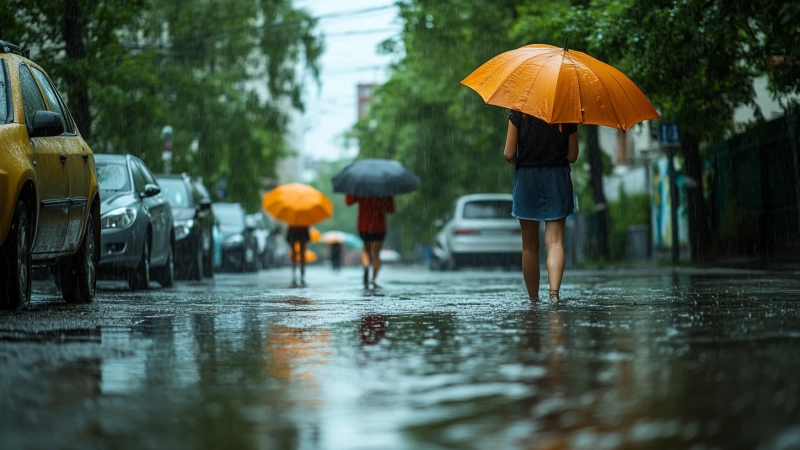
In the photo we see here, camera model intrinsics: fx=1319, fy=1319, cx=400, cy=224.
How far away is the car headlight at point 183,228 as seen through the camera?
61.9ft

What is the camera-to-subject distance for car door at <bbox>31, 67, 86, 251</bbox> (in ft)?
32.6

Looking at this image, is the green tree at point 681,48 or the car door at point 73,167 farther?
the green tree at point 681,48

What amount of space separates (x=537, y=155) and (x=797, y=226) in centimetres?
1134

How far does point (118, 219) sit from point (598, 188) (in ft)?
53.6

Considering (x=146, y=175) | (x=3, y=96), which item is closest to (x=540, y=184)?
(x=3, y=96)

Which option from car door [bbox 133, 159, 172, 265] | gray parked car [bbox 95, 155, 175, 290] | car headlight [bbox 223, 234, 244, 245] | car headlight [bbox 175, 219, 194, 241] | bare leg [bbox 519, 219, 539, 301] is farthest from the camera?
car headlight [bbox 223, 234, 244, 245]

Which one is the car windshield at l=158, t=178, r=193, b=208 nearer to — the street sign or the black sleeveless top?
the street sign

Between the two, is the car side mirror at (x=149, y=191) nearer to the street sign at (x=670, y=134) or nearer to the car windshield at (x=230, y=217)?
the street sign at (x=670, y=134)

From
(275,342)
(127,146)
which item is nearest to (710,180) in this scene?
(127,146)

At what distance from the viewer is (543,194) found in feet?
32.9

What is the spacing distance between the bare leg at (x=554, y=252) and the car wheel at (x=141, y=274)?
562 cm

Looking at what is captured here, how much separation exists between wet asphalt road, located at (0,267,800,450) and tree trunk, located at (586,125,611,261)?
19.6 meters

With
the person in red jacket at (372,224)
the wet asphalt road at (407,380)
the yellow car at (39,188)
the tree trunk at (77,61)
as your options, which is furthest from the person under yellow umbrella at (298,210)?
the wet asphalt road at (407,380)

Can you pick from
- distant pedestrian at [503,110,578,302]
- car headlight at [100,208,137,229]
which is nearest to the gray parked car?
car headlight at [100,208,137,229]
